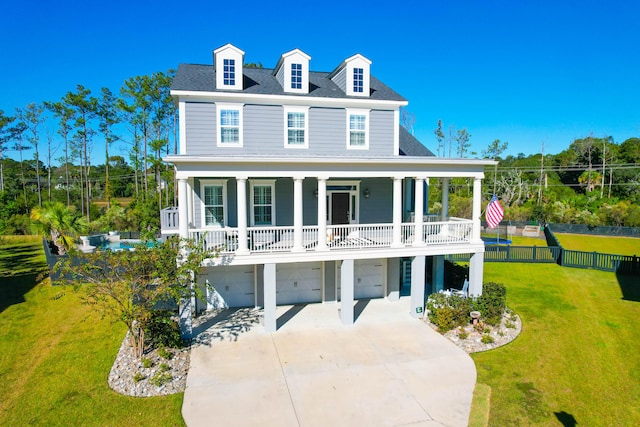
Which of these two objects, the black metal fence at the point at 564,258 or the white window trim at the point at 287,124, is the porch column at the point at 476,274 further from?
the black metal fence at the point at 564,258

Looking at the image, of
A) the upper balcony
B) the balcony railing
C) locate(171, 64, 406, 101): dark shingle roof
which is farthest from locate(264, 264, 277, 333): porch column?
locate(171, 64, 406, 101): dark shingle roof

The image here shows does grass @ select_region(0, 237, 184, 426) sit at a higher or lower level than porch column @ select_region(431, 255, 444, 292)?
lower

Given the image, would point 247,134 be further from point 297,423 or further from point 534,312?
point 534,312

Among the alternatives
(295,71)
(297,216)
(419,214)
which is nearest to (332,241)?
(297,216)

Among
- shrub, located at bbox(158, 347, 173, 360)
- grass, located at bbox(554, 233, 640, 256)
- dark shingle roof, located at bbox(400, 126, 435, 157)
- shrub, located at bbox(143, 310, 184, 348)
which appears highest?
dark shingle roof, located at bbox(400, 126, 435, 157)

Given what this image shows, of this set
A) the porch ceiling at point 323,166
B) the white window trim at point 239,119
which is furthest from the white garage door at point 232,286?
the white window trim at point 239,119

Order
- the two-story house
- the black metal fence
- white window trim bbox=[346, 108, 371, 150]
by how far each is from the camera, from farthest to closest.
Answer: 1. the black metal fence
2. white window trim bbox=[346, 108, 371, 150]
3. the two-story house

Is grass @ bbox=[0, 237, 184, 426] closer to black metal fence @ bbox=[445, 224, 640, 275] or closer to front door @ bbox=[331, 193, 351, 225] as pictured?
front door @ bbox=[331, 193, 351, 225]

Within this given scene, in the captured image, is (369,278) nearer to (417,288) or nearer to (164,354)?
(417,288)
